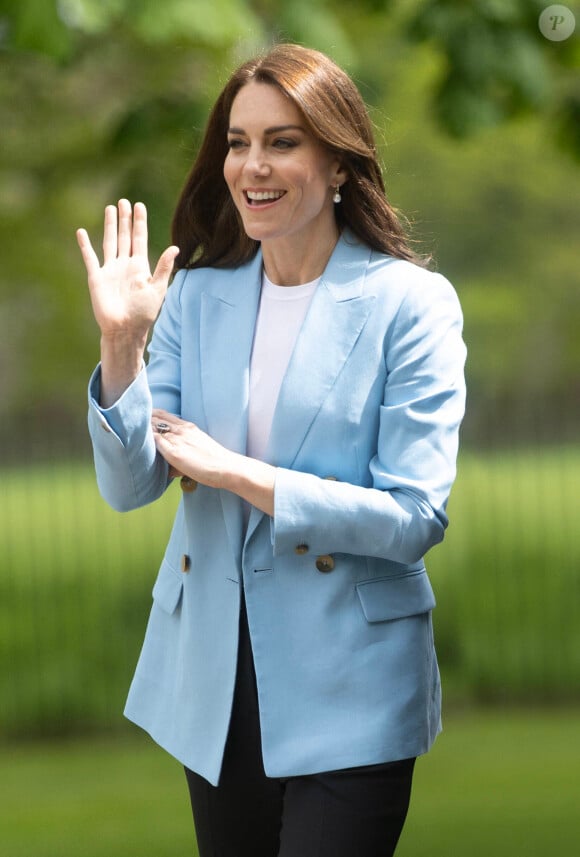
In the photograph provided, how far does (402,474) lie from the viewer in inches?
96.9

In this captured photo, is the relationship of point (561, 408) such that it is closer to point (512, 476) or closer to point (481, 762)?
point (512, 476)

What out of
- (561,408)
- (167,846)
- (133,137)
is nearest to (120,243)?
(133,137)

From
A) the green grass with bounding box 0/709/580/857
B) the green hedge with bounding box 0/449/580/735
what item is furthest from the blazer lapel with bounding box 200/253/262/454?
the green hedge with bounding box 0/449/580/735

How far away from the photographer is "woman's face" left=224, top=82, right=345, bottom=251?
2490 millimetres

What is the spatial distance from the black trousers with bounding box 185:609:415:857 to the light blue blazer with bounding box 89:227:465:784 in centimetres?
4

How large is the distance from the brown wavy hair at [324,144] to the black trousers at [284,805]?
69cm

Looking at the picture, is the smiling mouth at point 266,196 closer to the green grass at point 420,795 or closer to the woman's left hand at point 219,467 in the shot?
the woman's left hand at point 219,467

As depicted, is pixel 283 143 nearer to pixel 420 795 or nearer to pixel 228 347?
pixel 228 347

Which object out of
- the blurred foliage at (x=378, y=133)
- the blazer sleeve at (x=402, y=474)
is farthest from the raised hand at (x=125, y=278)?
the blurred foliage at (x=378, y=133)

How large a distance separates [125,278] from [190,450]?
300mm

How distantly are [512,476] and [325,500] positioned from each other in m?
6.26

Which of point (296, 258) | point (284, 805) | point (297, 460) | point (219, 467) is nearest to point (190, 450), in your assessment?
point (219, 467)

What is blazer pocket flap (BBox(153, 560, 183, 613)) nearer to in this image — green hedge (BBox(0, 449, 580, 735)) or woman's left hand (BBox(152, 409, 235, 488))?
woman's left hand (BBox(152, 409, 235, 488))

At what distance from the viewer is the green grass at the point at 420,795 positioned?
594cm
